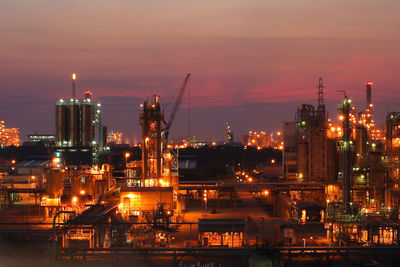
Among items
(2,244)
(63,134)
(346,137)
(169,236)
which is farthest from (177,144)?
(63,134)

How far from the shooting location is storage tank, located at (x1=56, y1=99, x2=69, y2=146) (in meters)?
82.5

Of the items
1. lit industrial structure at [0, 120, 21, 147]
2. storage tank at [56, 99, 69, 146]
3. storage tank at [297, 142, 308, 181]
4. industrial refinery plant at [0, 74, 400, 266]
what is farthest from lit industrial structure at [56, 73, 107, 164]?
lit industrial structure at [0, 120, 21, 147]

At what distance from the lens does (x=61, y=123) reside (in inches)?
3270

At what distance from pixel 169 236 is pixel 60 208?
11266mm

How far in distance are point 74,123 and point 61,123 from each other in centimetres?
205

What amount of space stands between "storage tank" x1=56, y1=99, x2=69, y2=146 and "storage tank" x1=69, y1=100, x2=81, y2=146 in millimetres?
696

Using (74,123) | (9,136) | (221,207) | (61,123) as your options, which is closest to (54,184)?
(221,207)

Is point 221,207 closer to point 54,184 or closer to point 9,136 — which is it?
point 54,184

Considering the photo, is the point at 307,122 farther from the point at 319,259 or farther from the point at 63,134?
the point at 63,134

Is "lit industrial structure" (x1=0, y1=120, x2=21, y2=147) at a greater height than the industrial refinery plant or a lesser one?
greater

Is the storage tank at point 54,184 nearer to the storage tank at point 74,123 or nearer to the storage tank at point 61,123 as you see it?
the storage tank at point 74,123

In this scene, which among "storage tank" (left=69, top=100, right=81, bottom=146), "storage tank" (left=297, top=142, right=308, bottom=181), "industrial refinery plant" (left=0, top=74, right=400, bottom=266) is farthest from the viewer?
"storage tank" (left=69, top=100, right=81, bottom=146)

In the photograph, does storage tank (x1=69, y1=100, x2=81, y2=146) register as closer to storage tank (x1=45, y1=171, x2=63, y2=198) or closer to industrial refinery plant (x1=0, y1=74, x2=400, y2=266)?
industrial refinery plant (x1=0, y1=74, x2=400, y2=266)

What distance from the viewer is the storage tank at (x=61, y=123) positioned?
271 ft
